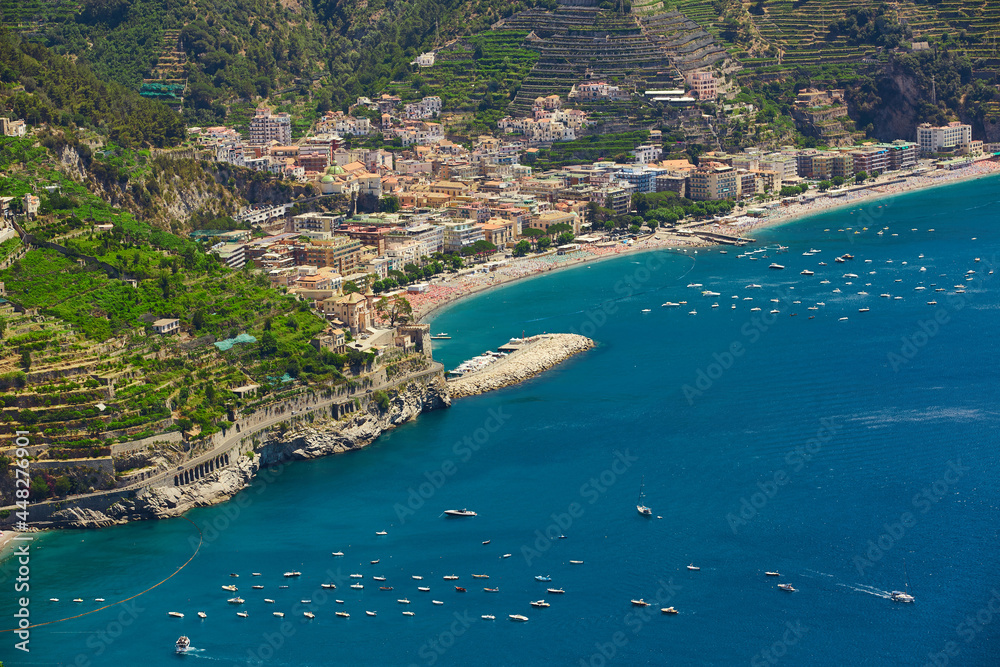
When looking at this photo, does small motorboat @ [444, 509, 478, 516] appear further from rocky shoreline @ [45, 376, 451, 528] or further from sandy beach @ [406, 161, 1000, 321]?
sandy beach @ [406, 161, 1000, 321]

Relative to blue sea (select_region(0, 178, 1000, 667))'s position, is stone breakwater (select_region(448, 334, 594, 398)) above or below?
above

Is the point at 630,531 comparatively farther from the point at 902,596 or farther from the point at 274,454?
the point at 274,454

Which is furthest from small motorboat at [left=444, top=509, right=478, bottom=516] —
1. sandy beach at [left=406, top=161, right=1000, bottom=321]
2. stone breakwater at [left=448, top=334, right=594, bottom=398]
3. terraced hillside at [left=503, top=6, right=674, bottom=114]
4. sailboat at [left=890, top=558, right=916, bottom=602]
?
terraced hillside at [left=503, top=6, right=674, bottom=114]

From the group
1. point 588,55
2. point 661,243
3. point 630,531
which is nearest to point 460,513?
point 630,531

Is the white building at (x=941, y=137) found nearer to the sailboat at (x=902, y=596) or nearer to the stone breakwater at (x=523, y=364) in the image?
the stone breakwater at (x=523, y=364)

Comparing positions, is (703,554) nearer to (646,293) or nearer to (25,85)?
(646,293)
